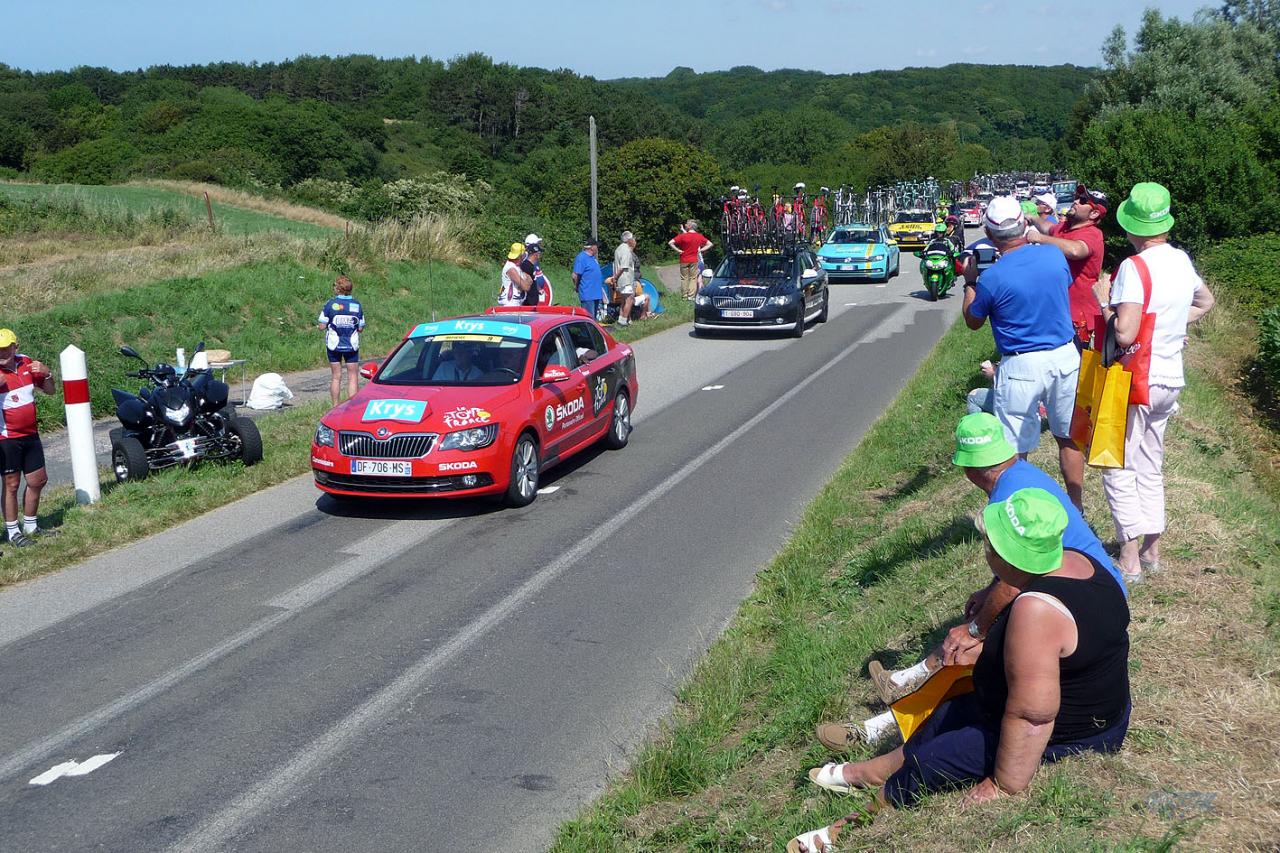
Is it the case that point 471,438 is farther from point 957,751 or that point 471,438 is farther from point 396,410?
point 957,751

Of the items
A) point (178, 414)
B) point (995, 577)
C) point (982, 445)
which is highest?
point (982, 445)

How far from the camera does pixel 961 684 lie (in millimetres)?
4785

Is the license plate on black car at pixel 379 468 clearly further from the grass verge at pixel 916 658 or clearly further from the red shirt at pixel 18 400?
the grass verge at pixel 916 658

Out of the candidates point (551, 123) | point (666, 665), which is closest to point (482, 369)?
point (666, 665)

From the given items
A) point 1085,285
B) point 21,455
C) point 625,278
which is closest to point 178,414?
point 21,455

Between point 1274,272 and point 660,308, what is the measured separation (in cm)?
1202

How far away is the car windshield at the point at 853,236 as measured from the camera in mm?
35909

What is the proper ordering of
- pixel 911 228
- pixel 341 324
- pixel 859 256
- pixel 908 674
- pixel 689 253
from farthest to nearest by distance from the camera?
pixel 911 228, pixel 859 256, pixel 689 253, pixel 341 324, pixel 908 674

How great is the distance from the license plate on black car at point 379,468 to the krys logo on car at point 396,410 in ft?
1.35

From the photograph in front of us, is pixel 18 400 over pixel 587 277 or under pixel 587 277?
under

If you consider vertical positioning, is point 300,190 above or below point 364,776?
above

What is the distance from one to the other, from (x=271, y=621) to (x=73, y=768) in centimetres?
212

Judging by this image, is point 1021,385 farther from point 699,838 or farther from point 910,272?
point 910,272

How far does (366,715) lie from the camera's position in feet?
21.0
